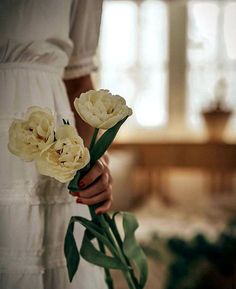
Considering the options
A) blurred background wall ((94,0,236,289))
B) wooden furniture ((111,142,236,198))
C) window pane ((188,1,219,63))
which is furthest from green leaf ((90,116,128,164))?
window pane ((188,1,219,63))

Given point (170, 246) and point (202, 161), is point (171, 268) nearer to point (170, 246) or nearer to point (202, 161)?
point (170, 246)

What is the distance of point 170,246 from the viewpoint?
1.26 metres

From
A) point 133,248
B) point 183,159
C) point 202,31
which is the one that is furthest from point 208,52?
point 133,248

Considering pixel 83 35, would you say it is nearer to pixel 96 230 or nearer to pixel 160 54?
pixel 96 230

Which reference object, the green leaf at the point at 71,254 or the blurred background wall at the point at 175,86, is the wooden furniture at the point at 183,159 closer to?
the blurred background wall at the point at 175,86

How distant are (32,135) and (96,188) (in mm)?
85

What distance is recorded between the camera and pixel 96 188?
0.47 metres

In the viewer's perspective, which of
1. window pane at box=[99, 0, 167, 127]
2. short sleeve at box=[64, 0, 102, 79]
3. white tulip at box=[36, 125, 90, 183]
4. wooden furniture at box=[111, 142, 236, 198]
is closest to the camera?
white tulip at box=[36, 125, 90, 183]

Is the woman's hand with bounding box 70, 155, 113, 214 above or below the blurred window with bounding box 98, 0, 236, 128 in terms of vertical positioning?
below

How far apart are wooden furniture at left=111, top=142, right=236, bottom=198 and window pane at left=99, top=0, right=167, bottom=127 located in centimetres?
20

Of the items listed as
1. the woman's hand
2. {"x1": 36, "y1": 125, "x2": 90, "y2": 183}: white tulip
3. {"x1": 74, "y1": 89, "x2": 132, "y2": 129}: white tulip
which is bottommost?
the woman's hand

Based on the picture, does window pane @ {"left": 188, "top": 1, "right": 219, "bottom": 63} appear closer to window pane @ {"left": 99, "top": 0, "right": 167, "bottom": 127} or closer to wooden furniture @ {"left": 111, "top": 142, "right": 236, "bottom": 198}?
window pane @ {"left": 99, "top": 0, "right": 167, "bottom": 127}

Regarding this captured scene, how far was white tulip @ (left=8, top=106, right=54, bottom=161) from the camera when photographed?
405mm

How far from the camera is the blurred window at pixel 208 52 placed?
3.34 metres
